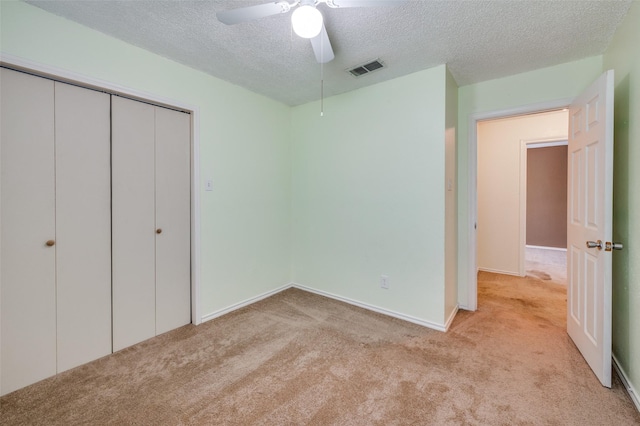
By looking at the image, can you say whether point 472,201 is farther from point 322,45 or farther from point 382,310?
point 322,45

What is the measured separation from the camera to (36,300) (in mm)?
1772

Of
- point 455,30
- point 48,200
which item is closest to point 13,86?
point 48,200

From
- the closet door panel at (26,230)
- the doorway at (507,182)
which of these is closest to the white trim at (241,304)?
the closet door panel at (26,230)

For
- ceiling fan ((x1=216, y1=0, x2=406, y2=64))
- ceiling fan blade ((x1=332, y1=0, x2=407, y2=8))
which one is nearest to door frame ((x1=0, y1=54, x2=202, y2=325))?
ceiling fan ((x1=216, y1=0, x2=406, y2=64))

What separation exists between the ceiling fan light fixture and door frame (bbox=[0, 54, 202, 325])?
1.51 meters

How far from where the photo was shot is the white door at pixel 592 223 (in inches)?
65.8

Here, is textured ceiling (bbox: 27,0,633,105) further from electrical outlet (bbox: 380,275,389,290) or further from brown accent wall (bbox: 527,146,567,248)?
brown accent wall (bbox: 527,146,567,248)

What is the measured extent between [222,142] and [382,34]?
176 centimetres

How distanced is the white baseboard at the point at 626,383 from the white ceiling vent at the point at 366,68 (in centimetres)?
282

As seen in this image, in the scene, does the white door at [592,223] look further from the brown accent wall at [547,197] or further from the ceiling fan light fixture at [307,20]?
the brown accent wall at [547,197]

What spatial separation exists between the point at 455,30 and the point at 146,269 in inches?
120

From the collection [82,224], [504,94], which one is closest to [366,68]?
[504,94]

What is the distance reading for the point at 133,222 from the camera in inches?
87.5

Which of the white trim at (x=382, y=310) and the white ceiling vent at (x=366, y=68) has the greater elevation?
the white ceiling vent at (x=366, y=68)
